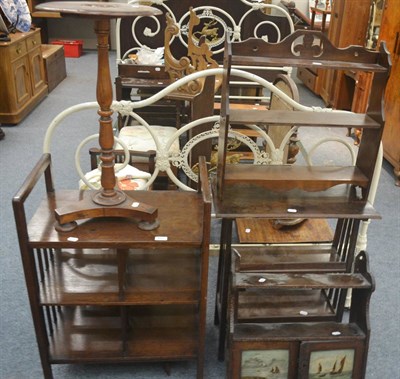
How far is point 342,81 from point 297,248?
10.2 ft

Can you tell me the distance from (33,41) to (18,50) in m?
0.46

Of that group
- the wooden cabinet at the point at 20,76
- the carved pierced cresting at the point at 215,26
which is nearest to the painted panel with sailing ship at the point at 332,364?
the carved pierced cresting at the point at 215,26

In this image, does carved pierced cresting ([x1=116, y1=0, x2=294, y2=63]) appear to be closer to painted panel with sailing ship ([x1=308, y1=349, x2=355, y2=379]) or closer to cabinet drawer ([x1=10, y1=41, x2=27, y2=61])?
cabinet drawer ([x1=10, y1=41, x2=27, y2=61])

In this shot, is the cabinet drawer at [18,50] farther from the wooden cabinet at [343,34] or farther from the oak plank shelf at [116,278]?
the oak plank shelf at [116,278]

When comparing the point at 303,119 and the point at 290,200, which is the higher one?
the point at 303,119

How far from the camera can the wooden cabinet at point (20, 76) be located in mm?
4008

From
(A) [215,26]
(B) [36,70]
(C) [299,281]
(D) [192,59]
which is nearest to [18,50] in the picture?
(B) [36,70]

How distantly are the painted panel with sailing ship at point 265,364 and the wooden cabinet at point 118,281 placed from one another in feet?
0.51

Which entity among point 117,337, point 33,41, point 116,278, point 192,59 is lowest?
point 117,337

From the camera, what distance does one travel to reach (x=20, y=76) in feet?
14.0

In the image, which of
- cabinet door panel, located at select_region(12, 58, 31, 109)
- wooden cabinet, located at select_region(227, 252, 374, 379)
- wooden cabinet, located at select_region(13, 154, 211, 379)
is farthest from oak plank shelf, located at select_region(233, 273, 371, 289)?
cabinet door panel, located at select_region(12, 58, 31, 109)

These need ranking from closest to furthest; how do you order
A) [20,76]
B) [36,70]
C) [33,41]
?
[20,76]
[33,41]
[36,70]

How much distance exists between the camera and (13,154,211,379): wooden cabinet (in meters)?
1.44

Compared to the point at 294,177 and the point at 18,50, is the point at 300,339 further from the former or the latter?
the point at 18,50
